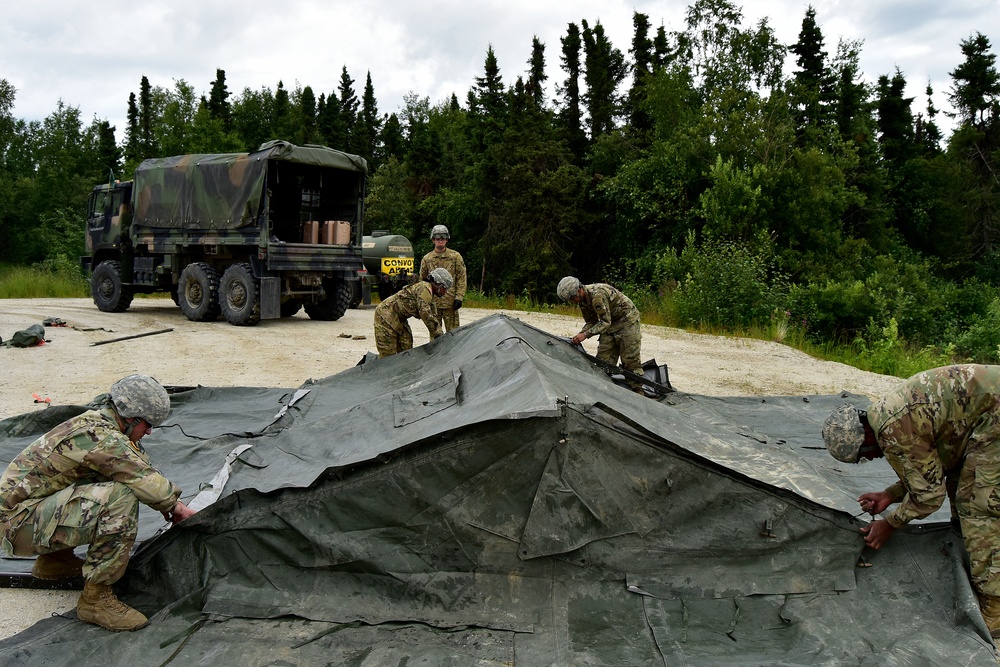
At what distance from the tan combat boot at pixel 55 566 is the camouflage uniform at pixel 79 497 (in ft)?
0.93

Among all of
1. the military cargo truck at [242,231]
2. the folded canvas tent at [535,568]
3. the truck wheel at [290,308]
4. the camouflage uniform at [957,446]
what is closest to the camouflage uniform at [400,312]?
the folded canvas tent at [535,568]

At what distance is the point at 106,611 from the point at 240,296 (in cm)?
955

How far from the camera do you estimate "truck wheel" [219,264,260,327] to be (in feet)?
38.7

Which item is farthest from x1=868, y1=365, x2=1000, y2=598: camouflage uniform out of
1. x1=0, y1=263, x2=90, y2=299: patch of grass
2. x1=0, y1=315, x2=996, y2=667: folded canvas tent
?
x1=0, y1=263, x2=90, y2=299: patch of grass

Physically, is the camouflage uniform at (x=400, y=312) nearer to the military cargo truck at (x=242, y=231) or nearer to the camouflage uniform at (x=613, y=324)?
the camouflage uniform at (x=613, y=324)

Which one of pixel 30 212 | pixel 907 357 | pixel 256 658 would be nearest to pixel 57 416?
pixel 256 658

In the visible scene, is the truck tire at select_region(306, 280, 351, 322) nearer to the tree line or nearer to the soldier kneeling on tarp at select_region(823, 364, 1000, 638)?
the tree line

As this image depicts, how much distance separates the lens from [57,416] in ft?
17.8

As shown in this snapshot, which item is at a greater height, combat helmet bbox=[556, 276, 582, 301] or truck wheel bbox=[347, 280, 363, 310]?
combat helmet bbox=[556, 276, 582, 301]

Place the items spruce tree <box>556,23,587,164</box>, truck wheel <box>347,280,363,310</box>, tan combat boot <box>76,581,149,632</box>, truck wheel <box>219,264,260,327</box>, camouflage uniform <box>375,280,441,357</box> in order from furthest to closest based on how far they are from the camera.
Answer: spruce tree <box>556,23,587,164</box> → truck wheel <box>347,280,363,310</box> → truck wheel <box>219,264,260,327</box> → camouflage uniform <box>375,280,441,357</box> → tan combat boot <box>76,581,149,632</box>

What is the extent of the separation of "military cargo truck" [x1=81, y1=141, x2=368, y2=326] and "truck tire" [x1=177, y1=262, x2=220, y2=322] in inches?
0.7

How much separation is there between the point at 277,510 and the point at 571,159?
25.5 meters

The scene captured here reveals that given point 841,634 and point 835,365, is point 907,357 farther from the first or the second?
point 841,634

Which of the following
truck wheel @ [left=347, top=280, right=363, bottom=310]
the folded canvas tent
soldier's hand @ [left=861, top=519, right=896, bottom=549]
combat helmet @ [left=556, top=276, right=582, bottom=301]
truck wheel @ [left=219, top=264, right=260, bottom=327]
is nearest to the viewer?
the folded canvas tent
